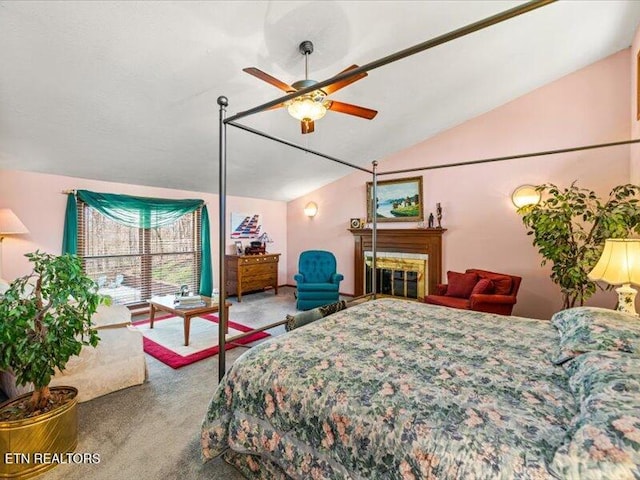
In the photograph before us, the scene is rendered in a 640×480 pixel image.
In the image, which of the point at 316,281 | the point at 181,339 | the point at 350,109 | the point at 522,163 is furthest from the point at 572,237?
the point at 181,339

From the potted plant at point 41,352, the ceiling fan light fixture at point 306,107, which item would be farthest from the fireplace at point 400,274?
the potted plant at point 41,352

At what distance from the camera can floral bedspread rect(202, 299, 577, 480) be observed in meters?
0.98

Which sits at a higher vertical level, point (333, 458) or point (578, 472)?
point (578, 472)

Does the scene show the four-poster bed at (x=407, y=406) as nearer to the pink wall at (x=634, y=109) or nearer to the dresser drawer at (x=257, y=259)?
the pink wall at (x=634, y=109)

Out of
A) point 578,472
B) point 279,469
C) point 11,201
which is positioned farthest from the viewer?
point 11,201

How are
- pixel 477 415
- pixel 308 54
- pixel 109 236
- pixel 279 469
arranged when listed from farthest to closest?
pixel 109 236
pixel 308 54
pixel 279 469
pixel 477 415

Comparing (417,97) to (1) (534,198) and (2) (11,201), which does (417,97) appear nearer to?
(1) (534,198)

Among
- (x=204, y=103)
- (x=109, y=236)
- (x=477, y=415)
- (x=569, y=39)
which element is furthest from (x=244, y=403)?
(x=569, y=39)

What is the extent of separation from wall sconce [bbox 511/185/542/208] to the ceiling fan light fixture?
3.27 meters

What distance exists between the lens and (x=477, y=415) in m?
1.07

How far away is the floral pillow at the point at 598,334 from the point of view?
4.62 ft

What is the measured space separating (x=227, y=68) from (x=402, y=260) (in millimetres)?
3930

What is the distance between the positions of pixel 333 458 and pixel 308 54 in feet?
9.31

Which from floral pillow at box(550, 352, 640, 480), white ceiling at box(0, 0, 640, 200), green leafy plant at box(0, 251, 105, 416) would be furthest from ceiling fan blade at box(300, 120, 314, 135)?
floral pillow at box(550, 352, 640, 480)
